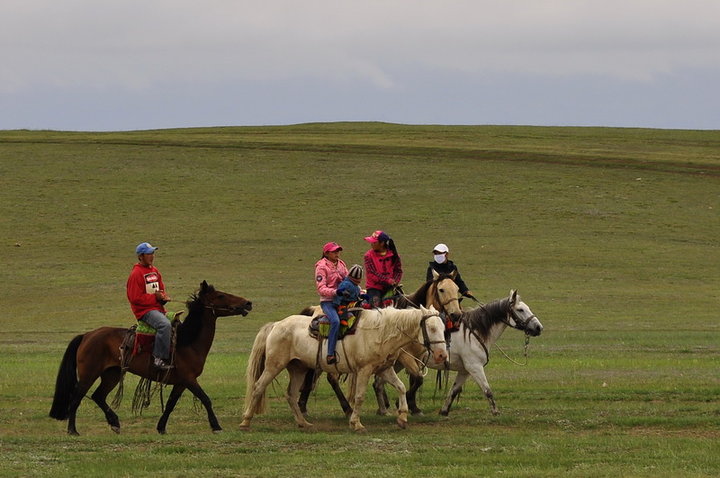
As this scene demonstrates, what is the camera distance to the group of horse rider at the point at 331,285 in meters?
15.2

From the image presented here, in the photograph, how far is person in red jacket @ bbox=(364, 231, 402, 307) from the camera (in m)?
17.5

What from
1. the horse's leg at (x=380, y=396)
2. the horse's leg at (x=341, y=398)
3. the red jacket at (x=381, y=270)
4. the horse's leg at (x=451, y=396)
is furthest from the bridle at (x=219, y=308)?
the horse's leg at (x=451, y=396)

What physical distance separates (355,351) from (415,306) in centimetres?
160

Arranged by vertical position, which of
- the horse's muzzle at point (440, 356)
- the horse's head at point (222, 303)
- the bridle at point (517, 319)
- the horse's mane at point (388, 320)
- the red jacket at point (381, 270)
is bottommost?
the horse's muzzle at point (440, 356)

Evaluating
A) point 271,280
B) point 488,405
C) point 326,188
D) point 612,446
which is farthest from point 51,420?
point 326,188

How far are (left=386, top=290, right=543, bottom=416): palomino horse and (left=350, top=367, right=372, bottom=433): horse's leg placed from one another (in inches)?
54.3

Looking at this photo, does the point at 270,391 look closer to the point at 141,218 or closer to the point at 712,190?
the point at 141,218

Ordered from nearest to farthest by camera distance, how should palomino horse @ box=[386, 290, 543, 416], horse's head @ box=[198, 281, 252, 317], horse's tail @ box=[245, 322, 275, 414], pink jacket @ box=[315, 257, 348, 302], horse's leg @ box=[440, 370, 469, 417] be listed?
horse's head @ box=[198, 281, 252, 317]
pink jacket @ box=[315, 257, 348, 302]
horse's tail @ box=[245, 322, 275, 414]
horse's leg @ box=[440, 370, 469, 417]
palomino horse @ box=[386, 290, 543, 416]

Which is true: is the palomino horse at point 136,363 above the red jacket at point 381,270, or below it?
below

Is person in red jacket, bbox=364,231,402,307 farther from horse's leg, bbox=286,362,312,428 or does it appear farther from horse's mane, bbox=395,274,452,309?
horse's leg, bbox=286,362,312,428

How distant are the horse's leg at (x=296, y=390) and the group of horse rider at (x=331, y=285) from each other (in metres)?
0.77

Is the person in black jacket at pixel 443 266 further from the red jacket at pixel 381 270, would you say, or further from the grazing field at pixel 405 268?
the grazing field at pixel 405 268

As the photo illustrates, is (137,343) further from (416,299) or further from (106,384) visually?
(416,299)

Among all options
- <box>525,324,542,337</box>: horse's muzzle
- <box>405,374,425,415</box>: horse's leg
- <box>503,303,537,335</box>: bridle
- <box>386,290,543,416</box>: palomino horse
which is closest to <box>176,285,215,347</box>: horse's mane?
<box>386,290,543,416</box>: palomino horse
